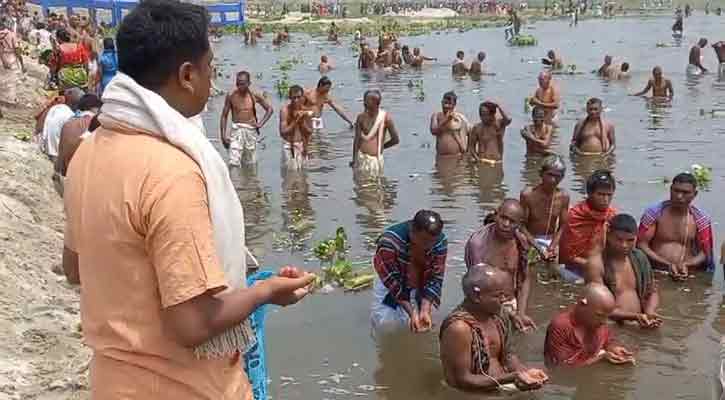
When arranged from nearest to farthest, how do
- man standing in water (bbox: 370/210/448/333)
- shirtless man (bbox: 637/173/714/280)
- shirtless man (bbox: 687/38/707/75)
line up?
man standing in water (bbox: 370/210/448/333)
shirtless man (bbox: 637/173/714/280)
shirtless man (bbox: 687/38/707/75)

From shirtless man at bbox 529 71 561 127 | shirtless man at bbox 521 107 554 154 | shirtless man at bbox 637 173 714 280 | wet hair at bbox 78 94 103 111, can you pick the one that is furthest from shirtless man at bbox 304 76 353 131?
shirtless man at bbox 637 173 714 280

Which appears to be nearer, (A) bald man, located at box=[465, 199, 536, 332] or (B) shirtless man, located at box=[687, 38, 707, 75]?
(A) bald man, located at box=[465, 199, 536, 332]

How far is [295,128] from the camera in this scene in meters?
11.1

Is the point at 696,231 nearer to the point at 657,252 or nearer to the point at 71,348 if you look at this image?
the point at 657,252

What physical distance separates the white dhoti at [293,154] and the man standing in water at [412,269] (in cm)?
562

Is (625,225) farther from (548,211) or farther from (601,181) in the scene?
(548,211)

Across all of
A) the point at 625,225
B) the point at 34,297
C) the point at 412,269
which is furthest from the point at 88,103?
the point at 625,225

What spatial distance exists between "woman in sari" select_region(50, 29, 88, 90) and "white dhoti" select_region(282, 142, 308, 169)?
12.6 feet

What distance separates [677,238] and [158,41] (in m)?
5.88

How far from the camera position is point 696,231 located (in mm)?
6840

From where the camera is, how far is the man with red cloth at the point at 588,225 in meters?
6.32

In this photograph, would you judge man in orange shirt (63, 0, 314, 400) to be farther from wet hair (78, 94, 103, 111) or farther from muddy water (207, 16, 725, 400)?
wet hair (78, 94, 103, 111)

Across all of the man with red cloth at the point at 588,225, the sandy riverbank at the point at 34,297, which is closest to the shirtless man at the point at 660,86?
the man with red cloth at the point at 588,225

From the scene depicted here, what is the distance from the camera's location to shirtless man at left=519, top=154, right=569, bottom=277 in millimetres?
6926
